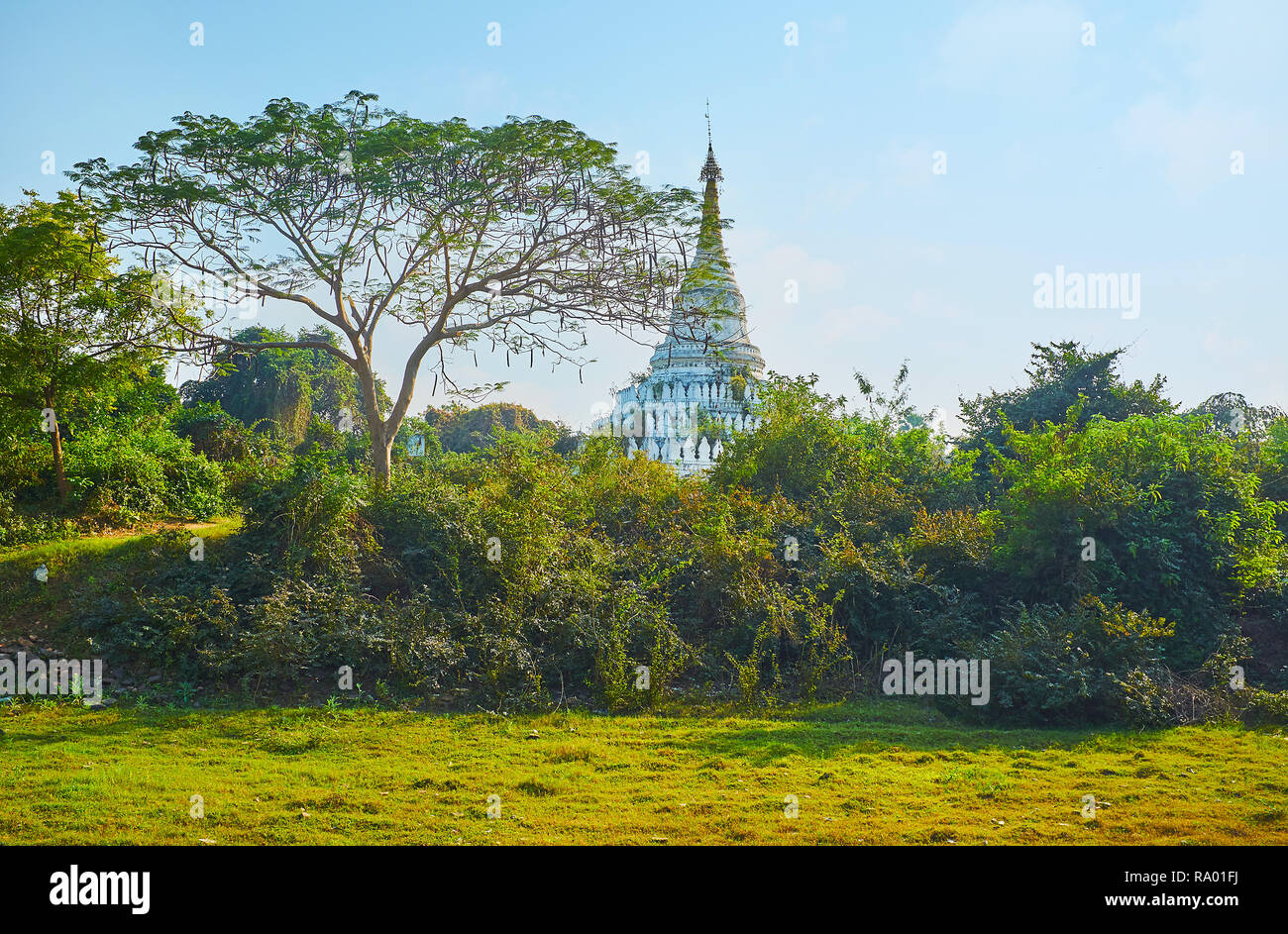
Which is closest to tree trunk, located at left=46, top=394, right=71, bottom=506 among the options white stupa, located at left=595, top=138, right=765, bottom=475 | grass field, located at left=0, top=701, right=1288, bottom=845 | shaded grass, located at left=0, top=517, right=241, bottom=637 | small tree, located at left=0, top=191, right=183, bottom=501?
small tree, located at left=0, top=191, right=183, bottom=501

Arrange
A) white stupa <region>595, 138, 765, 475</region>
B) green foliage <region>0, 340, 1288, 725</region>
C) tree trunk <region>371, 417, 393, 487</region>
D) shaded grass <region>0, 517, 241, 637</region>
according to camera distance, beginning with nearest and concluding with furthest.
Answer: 1. green foliage <region>0, 340, 1288, 725</region>
2. shaded grass <region>0, 517, 241, 637</region>
3. tree trunk <region>371, 417, 393, 487</region>
4. white stupa <region>595, 138, 765, 475</region>

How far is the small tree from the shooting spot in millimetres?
14008

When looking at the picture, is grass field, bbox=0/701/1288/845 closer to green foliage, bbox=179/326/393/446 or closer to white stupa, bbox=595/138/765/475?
green foliage, bbox=179/326/393/446

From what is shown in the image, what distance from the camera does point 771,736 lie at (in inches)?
376

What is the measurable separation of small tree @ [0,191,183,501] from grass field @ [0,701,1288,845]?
248 inches

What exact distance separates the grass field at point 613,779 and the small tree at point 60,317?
20.7 ft

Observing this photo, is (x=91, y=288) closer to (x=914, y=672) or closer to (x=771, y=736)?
(x=771, y=736)

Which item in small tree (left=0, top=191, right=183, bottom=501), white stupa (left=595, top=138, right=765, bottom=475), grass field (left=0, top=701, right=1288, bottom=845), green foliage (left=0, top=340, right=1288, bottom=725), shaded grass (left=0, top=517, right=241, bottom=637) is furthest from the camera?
white stupa (left=595, top=138, right=765, bottom=475)

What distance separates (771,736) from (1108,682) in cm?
400

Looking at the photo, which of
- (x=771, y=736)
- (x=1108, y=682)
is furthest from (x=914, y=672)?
(x=771, y=736)

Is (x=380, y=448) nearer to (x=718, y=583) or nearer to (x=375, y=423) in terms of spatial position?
(x=375, y=423)

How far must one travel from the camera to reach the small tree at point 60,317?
46.0 feet

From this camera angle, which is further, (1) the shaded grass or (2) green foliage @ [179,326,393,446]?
(2) green foliage @ [179,326,393,446]

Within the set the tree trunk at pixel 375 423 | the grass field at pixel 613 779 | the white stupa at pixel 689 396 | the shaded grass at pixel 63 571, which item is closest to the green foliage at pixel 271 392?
the white stupa at pixel 689 396
